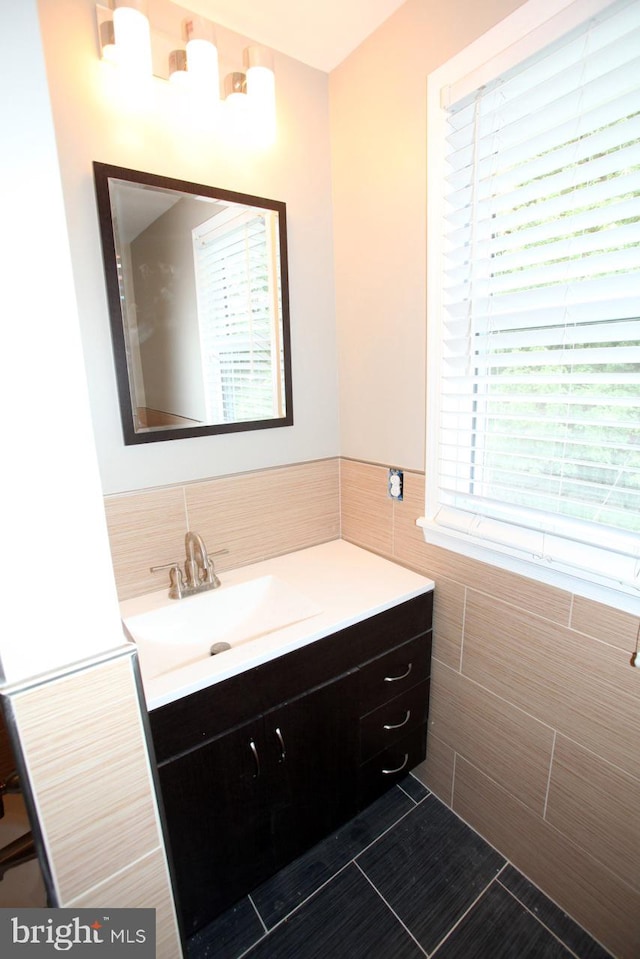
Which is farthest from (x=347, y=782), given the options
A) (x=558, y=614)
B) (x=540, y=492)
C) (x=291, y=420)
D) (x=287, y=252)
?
(x=287, y=252)

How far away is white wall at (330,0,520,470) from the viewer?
124 cm

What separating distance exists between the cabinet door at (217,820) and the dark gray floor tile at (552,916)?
76 cm

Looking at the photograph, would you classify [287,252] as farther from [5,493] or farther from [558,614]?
[558,614]

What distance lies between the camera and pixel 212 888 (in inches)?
44.5

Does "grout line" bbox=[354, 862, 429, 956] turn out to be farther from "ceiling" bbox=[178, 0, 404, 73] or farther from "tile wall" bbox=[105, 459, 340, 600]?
"ceiling" bbox=[178, 0, 404, 73]

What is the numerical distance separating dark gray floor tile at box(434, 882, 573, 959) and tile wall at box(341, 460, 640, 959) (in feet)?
0.34

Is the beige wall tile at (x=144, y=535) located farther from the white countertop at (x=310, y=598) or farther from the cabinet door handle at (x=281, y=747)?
the cabinet door handle at (x=281, y=747)

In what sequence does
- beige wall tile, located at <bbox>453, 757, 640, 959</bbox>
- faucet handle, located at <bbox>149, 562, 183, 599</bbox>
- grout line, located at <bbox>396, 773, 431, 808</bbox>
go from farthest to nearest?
1. grout line, located at <bbox>396, 773, 431, 808</bbox>
2. faucet handle, located at <bbox>149, 562, 183, 599</bbox>
3. beige wall tile, located at <bbox>453, 757, 640, 959</bbox>

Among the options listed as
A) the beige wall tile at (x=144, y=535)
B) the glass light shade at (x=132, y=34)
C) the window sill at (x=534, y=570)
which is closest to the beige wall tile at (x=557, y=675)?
the window sill at (x=534, y=570)

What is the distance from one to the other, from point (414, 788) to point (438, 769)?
15 cm

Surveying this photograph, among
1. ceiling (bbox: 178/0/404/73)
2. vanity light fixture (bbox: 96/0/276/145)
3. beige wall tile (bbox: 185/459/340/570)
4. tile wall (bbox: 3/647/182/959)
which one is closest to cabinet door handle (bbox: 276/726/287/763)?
tile wall (bbox: 3/647/182/959)

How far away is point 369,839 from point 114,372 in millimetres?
1680

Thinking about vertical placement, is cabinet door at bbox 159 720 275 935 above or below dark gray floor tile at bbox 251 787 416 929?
above

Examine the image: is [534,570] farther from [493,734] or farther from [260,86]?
[260,86]
